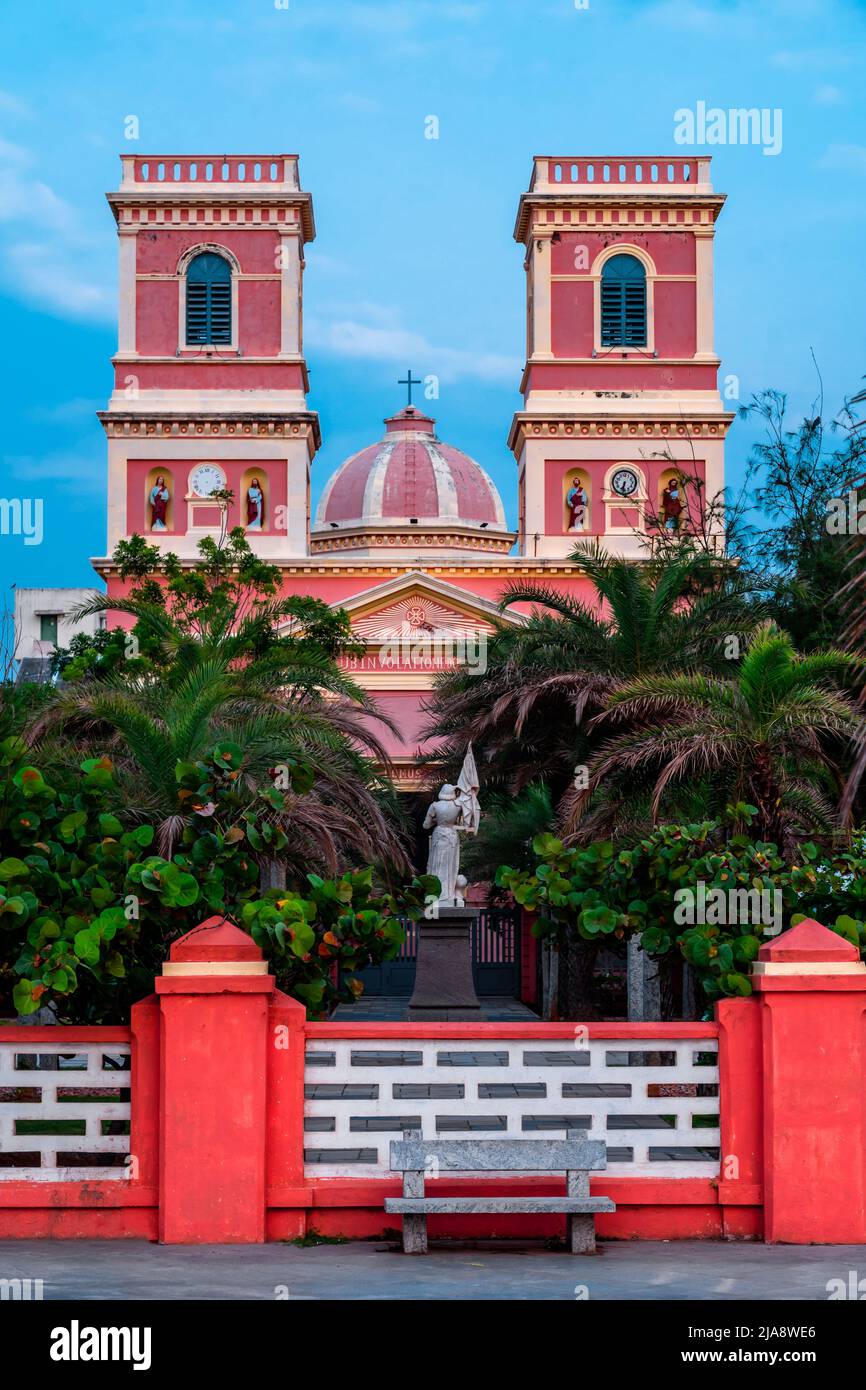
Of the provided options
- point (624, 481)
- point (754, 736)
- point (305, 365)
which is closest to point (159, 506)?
point (305, 365)

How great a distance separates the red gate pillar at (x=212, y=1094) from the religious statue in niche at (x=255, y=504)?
36564mm

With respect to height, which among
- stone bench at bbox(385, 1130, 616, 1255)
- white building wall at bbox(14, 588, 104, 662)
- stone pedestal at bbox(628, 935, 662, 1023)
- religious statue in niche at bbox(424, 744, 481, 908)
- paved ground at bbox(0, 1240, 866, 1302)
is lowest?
paved ground at bbox(0, 1240, 866, 1302)

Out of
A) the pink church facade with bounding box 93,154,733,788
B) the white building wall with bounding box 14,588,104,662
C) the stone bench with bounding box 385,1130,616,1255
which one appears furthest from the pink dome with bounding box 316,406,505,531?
the stone bench with bounding box 385,1130,616,1255

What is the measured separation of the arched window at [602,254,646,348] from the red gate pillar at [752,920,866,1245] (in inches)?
1471

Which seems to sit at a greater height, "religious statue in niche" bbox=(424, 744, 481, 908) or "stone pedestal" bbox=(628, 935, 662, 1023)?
"religious statue in niche" bbox=(424, 744, 481, 908)

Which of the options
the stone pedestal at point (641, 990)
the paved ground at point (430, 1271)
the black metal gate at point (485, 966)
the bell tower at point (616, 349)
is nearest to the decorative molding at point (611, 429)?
the bell tower at point (616, 349)

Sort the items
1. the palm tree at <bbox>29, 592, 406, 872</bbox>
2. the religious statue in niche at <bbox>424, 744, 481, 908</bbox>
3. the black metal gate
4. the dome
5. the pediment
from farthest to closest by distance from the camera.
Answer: the dome < the pediment < the black metal gate < the religious statue in niche at <bbox>424, 744, 481, 908</bbox> < the palm tree at <bbox>29, 592, 406, 872</bbox>

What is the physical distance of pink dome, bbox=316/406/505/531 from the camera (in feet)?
169

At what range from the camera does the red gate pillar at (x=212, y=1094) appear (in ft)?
32.5

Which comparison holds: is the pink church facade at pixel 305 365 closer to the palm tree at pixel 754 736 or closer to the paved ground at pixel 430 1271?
the palm tree at pixel 754 736

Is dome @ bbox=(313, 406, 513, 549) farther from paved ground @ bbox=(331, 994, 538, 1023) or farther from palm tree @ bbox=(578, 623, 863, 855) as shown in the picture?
palm tree @ bbox=(578, 623, 863, 855)

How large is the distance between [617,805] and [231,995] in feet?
28.5

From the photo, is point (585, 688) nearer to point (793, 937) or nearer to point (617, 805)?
point (617, 805)

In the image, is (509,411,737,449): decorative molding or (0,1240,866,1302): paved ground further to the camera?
(509,411,737,449): decorative molding
